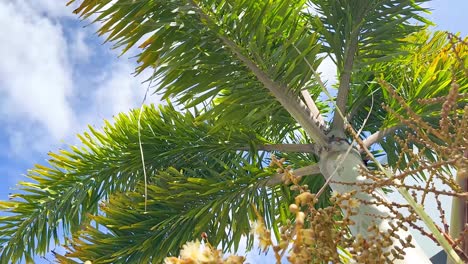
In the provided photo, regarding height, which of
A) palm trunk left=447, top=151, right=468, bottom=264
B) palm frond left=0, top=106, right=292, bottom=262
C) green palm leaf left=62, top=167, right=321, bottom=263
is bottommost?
palm trunk left=447, top=151, right=468, bottom=264

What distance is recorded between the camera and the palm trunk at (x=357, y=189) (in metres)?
2.20

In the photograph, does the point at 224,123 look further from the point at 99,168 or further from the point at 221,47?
the point at 99,168

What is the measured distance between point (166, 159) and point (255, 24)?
60.8 inches

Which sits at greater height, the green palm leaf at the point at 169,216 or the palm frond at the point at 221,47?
the palm frond at the point at 221,47

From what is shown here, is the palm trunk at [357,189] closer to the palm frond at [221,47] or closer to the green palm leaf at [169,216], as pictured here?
→ the palm frond at [221,47]

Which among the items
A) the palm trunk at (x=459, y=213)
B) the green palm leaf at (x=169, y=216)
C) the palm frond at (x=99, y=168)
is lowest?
the palm trunk at (x=459, y=213)

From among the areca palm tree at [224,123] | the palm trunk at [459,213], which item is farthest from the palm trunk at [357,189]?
the palm trunk at [459,213]

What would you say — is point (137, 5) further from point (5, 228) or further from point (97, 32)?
point (5, 228)

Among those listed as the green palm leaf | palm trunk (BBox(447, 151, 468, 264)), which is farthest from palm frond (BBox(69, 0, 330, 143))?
palm trunk (BBox(447, 151, 468, 264))

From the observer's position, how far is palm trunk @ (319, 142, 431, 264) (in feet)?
7.20

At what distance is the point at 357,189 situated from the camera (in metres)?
2.73

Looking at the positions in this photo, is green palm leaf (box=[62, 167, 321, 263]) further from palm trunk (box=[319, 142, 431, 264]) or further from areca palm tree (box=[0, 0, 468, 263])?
palm trunk (box=[319, 142, 431, 264])

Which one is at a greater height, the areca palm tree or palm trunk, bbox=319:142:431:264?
the areca palm tree

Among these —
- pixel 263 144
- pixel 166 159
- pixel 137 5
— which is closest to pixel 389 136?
pixel 263 144
